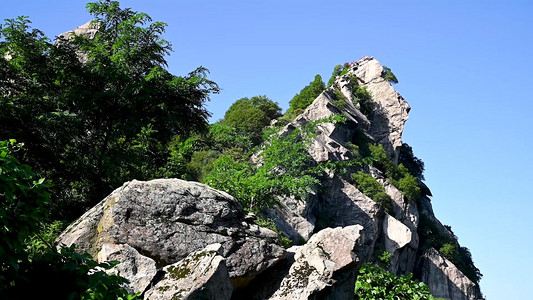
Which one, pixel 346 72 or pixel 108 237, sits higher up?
pixel 346 72

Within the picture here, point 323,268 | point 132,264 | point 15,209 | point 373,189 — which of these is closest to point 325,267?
point 323,268

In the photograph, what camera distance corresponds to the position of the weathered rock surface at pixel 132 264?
22.5ft

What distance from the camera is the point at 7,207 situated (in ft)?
12.9

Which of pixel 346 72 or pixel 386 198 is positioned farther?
pixel 346 72

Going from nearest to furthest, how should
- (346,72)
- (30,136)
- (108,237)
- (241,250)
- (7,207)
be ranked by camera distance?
(7,207)
(108,237)
(241,250)
(30,136)
(346,72)

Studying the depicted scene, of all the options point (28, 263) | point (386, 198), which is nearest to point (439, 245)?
point (386, 198)

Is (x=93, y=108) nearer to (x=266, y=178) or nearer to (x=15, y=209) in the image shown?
(x=266, y=178)

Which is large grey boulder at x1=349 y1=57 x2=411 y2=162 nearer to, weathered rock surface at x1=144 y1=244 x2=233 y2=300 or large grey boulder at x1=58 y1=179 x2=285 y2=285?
large grey boulder at x1=58 y1=179 x2=285 y2=285

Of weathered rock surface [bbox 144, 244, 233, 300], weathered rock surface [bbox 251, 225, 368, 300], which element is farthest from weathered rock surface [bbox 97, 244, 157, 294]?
weathered rock surface [bbox 251, 225, 368, 300]

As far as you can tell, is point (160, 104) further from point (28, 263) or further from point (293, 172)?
point (28, 263)

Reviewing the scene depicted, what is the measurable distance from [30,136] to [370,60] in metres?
75.1

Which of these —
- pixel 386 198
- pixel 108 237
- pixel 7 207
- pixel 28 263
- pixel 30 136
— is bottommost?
pixel 28 263

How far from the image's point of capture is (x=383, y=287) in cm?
929

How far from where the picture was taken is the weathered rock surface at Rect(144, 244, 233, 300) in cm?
647
